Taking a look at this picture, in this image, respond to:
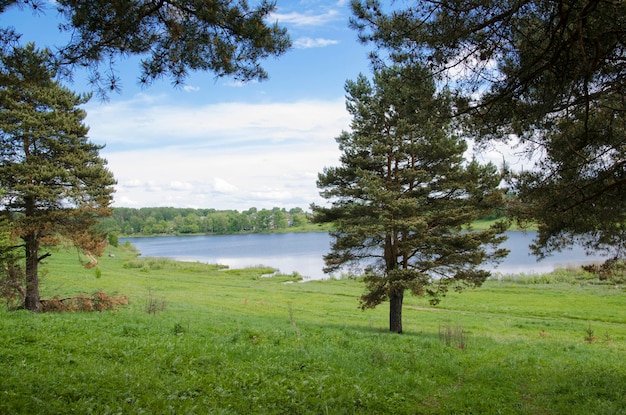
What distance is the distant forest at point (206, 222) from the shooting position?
481 feet

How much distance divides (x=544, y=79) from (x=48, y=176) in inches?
612

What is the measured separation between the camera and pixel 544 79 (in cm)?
575

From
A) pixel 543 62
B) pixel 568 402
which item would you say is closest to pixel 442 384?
pixel 568 402

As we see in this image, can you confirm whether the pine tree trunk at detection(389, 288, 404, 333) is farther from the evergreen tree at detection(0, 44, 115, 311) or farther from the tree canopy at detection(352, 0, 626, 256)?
the evergreen tree at detection(0, 44, 115, 311)

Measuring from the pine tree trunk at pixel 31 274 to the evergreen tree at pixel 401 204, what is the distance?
37.5ft

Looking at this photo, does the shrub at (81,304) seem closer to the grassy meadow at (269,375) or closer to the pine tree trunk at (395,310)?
the grassy meadow at (269,375)

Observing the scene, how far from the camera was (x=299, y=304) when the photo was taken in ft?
90.6

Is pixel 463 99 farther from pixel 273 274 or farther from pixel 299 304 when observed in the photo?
pixel 273 274

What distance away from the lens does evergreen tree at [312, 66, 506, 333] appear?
14125 mm

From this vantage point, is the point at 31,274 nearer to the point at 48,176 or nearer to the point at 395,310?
the point at 48,176

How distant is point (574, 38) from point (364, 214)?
11.1 m

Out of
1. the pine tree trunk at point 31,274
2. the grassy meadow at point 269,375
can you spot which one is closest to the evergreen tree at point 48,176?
the pine tree trunk at point 31,274

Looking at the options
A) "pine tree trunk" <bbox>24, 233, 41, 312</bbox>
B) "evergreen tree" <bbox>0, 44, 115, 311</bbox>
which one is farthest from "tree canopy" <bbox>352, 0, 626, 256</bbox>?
"pine tree trunk" <bbox>24, 233, 41, 312</bbox>

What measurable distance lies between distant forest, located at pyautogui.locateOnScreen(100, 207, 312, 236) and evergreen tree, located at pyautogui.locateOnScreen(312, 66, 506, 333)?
400ft
